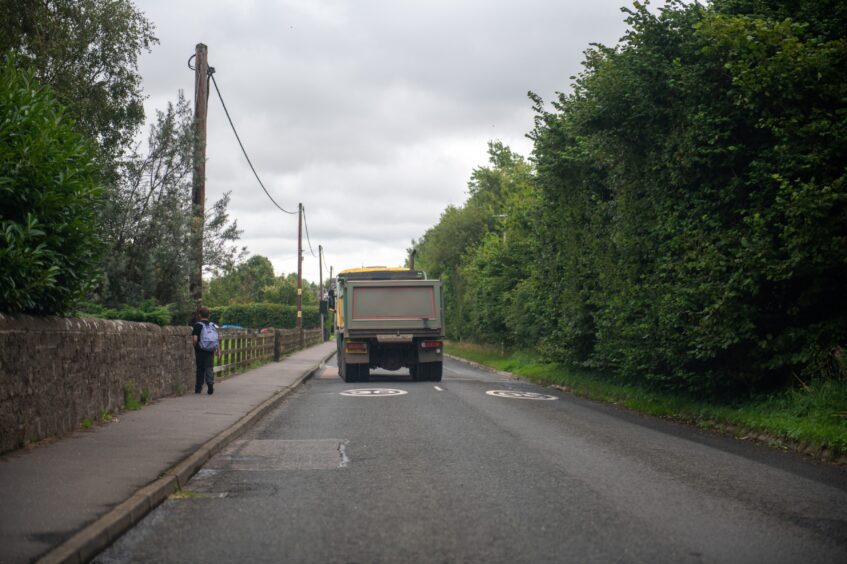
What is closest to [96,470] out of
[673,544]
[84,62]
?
[673,544]

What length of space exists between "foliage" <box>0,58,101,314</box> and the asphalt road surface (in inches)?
106

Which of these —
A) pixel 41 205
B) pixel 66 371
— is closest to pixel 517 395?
pixel 66 371

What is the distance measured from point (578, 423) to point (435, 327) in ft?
33.8

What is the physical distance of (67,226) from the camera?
9820mm

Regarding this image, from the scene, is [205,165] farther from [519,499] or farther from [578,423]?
[519,499]

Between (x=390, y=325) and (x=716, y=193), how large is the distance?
11529 millimetres

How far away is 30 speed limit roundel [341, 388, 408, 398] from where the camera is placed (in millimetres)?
18516

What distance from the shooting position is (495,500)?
704 centimetres

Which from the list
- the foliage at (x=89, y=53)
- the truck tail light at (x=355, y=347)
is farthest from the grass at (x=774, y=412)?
the foliage at (x=89, y=53)

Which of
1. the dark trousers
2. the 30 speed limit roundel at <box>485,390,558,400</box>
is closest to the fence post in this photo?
the 30 speed limit roundel at <box>485,390,558,400</box>

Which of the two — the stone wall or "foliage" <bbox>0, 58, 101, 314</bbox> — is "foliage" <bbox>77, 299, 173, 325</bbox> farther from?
"foliage" <bbox>0, 58, 101, 314</bbox>

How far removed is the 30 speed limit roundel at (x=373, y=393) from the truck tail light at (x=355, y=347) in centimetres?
253

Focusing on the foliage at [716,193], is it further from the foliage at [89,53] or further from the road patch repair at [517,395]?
the foliage at [89,53]

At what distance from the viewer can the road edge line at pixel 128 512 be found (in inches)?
201
